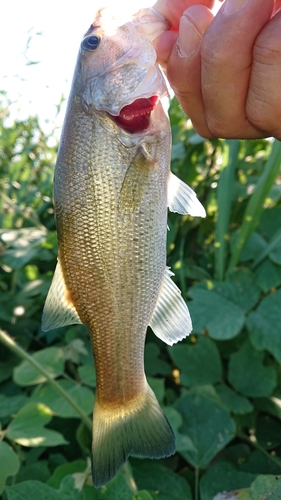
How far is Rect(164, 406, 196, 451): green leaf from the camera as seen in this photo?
1546mm

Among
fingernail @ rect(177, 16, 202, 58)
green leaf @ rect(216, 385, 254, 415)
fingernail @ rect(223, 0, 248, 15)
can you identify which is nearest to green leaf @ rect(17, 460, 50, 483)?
green leaf @ rect(216, 385, 254, 415)

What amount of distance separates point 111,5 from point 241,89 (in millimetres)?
442

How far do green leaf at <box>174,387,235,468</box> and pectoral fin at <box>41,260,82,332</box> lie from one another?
Result: 748 millimetres

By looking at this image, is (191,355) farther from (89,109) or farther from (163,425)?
(89,109)

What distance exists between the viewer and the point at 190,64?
3.98 feet

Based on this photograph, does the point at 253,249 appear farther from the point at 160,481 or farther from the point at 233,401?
the point at 160,481

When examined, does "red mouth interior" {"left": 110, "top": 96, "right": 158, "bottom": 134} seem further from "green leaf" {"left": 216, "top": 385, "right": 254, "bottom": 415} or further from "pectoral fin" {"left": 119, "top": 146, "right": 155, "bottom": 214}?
"green leaf" {"left": 216, "top": 385, "right": 254, "bottom": 415}

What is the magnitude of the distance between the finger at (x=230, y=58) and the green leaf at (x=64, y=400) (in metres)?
1.04

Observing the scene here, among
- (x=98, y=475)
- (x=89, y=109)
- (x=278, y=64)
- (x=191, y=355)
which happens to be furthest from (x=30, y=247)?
(x=278, y=64)

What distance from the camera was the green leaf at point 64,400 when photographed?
5.15ft

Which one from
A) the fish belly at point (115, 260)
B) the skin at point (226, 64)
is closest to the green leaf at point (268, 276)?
the skin at point (226, 64)

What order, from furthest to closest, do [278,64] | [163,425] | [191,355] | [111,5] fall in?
[191,355] → [111,5] → [163,425] → [278,64]

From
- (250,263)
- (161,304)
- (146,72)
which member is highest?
(146,72)

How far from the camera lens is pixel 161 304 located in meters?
1.25
